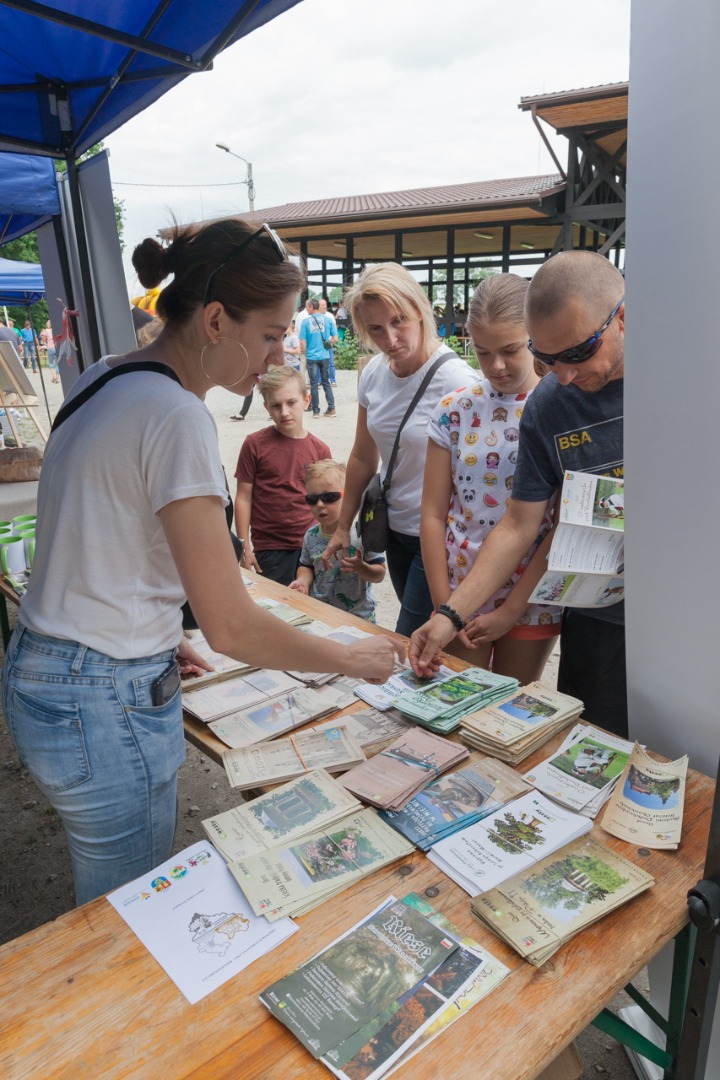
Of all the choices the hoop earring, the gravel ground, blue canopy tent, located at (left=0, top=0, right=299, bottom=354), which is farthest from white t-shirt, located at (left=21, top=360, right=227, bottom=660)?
blue canopy tent, located at (left=0, top=0, right=299, bottom=354)

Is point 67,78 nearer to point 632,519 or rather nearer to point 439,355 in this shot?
point 439,355

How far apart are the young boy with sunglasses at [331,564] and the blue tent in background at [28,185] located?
8.14 feet

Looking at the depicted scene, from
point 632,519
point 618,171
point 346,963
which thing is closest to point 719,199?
point 632,519

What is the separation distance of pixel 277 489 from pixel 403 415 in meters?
1.01

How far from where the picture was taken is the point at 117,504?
104cm

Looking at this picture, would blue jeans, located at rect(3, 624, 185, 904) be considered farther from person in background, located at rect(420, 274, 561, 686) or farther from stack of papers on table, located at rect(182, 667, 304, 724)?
person in background, located at rect(420, 274, 561, 686)

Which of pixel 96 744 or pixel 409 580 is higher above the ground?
pixel 96 744

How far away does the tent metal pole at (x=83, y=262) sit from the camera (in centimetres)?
371

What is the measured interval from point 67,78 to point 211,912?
139 inches

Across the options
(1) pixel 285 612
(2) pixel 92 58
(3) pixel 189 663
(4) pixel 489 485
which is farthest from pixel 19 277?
(4) pixel 489 485

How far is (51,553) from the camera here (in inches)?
41.8

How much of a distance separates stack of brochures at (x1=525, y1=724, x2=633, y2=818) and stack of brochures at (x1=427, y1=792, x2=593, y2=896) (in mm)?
33

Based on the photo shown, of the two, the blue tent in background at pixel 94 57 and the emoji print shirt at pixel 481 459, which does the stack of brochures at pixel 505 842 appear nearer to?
the emoji print shirt at pixel 481 459

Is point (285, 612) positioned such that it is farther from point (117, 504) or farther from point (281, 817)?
point (117, 504)
